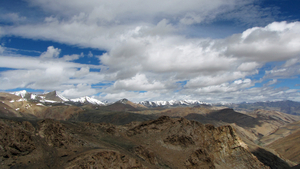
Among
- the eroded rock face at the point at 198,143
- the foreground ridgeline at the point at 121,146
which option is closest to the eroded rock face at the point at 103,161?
the foreground ridgeline at the point at 121,146

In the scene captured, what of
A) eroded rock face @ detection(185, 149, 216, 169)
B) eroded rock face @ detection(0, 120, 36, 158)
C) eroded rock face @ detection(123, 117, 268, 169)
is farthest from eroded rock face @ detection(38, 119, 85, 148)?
eroded rock face @ detection(185, 149, 216, 169)

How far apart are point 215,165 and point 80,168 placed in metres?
40.7

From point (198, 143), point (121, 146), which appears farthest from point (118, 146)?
point (198, 143)

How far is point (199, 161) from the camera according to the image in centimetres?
5347

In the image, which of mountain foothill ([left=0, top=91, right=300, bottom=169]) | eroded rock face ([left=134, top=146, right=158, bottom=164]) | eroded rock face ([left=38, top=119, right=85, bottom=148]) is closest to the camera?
mountain foothill ([left=0, top=91, right=300, bottom=169])

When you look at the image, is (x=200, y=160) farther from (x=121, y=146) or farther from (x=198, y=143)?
(x=121, y=146)

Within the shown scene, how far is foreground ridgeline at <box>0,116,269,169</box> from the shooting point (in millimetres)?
31906

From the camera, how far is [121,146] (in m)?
48.1

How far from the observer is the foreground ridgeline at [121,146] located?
105 ft

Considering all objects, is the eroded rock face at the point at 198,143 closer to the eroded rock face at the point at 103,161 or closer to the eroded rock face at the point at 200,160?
the eroded rock face at the point at 200,160

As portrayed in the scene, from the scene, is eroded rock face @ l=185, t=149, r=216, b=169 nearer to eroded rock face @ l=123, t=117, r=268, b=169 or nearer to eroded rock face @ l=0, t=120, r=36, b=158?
eroded rock face @ l=123, t=117, r=268, b=169

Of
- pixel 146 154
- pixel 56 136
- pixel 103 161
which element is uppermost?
pixel 56 136

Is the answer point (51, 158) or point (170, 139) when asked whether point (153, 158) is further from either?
point (51, 158)

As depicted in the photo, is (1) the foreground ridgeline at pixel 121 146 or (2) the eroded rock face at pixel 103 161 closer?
(2) the eroded rock face at pixel 103 161
